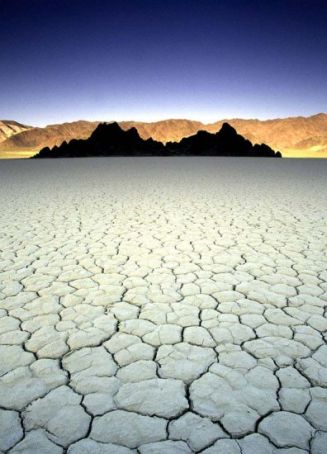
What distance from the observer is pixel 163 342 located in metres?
2.15

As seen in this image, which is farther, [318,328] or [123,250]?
[123,250]

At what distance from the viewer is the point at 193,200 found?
7.80 metres

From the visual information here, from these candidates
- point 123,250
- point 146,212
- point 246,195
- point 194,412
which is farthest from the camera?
point 246,195

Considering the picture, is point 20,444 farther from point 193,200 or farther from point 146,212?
point 193,200

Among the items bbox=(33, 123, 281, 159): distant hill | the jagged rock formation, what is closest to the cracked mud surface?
bbox=(33, 123, 281, 159): distant hill

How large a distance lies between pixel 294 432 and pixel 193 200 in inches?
255

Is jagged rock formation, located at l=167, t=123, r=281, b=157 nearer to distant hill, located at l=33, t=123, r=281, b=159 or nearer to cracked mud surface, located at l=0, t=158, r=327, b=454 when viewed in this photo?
distant hill, located at l=33, t=123, r=281, b=159

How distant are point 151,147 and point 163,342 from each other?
3936 centimetres

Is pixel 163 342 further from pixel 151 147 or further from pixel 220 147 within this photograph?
pixel 220 147

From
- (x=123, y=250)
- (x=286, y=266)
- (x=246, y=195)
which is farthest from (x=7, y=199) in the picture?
(x=286, y=266)

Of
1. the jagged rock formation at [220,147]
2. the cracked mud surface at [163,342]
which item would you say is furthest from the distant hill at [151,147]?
the cracked mud surface at [163,342]

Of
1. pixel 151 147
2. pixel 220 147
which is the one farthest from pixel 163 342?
pixel 220 147

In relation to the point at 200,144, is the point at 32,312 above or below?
below

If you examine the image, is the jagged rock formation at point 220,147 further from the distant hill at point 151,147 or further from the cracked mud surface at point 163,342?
the cracked mud surface at point 163,342
